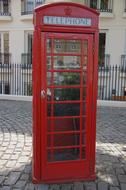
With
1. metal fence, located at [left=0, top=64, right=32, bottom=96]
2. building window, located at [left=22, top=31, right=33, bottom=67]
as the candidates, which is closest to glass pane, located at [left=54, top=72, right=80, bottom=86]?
metal fence, located at [left=0, top=64, right=32, bottom=96]

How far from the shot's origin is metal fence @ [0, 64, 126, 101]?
14031mm

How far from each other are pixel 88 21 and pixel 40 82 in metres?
1.14

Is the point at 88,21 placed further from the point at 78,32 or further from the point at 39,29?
the point at 39,29

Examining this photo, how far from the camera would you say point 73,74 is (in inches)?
162

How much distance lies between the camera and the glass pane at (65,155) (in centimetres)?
430

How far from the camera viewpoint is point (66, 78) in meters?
4.11

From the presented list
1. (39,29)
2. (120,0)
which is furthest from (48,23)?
(120,0)

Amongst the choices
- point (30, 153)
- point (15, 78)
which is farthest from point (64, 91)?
point (15, 78)

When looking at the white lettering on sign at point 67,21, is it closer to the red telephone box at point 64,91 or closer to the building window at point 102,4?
the red telephone box at point 64,91

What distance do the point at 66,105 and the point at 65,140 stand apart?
59 centimetres

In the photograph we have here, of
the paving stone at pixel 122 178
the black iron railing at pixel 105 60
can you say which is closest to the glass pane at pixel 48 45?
the paving stone at pixel 122 178

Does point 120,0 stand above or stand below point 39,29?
above

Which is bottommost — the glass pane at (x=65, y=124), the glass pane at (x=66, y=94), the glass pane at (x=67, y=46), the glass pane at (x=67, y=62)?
the glass pane at (x=65, y=124)

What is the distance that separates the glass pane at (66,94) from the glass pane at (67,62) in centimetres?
35
